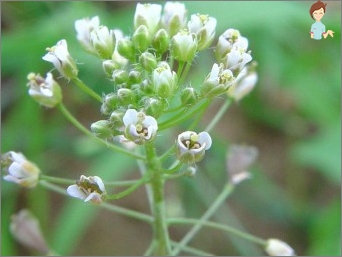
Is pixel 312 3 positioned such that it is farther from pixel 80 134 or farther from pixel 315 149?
pixel 80 134

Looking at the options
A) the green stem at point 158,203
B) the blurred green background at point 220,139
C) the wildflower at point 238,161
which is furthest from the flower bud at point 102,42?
the blurred green background at point 220,139

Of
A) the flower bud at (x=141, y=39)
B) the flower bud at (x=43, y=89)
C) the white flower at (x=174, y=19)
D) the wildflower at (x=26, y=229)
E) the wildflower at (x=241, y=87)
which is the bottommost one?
the wildflower at (x=26, y=229)

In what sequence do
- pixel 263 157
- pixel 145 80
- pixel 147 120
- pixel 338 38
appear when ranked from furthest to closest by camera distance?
pixel 263 157 → pixel 338 38 → pixel 145 80 → pixel 147 120

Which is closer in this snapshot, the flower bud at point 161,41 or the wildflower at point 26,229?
the flower bud at point 161,41

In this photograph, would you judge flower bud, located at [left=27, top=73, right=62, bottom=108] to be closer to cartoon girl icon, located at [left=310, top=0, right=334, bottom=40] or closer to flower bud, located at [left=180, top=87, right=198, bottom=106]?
flower bud, located at [left=180, top=87, right=198, bottom=106]

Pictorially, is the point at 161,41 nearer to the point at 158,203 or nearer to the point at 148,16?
the point at 148,16

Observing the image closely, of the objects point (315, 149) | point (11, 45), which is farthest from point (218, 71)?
point (11, 45)

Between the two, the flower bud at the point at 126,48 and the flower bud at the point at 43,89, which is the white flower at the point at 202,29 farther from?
the flower bud at the point at 43,89

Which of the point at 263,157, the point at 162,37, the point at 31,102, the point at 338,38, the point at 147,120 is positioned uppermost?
the point at 338,38
